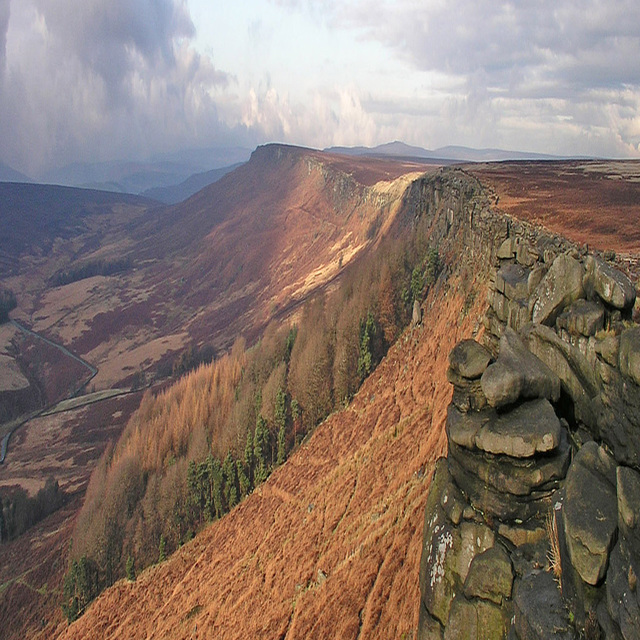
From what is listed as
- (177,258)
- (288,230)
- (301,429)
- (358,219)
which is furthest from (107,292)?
(301,429)

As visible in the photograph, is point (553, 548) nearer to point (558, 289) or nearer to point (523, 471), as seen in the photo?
point (523, 471)

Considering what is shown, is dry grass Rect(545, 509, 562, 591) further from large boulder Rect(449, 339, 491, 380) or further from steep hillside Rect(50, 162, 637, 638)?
steep hillside Rect(50, 162, 637, 638)

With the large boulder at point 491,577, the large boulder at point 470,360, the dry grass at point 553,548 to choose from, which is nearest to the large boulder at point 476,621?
the large boulder at point 491,577

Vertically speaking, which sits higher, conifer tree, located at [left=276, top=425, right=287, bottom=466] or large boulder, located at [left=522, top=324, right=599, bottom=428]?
large boulder, located at [left=522, top=324, right=599, bottom=428]

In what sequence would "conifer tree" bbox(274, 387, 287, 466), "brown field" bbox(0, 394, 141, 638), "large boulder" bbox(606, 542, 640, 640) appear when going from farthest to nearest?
"brown field" bbox(0, 394, 141, 638) < "conifer tree" bbox(274, 387, 287, 466) < "large boulder" bbox(606, 542, 640, 640)

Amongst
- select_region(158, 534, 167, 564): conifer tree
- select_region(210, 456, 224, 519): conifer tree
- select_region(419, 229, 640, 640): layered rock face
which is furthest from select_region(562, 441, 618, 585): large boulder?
select_region(158, 534, 167, 564): conifer tree

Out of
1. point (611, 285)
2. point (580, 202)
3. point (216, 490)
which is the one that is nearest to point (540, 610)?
point (611, 285)
